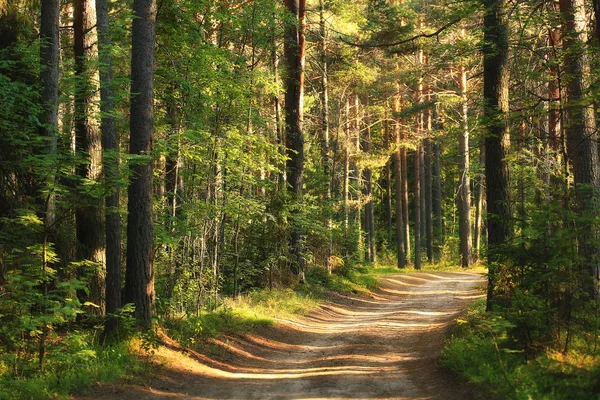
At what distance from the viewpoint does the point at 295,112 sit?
20.8m

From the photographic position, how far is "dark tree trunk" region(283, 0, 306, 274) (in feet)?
67.3

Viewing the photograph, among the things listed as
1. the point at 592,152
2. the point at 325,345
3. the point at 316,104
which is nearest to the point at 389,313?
the point at 325,345

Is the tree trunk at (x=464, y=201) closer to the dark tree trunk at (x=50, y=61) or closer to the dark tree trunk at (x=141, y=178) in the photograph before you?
the dark tree trunk at (x=141, y=178)

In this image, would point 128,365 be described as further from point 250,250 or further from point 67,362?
point 250,250

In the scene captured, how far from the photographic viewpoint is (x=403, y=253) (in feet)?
120

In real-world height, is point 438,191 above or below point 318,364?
above

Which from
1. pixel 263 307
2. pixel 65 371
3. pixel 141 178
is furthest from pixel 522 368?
pixel 263 307

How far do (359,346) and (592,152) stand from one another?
19.9 ft

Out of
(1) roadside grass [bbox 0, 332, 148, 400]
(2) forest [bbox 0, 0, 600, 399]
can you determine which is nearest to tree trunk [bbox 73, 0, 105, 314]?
(2) forest [bbox 0, 0, 600, 399]

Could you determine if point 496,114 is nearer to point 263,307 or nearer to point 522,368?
point 522,368

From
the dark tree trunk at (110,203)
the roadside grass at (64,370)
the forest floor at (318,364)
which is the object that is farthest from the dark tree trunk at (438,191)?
the roadside grass at (64,370)

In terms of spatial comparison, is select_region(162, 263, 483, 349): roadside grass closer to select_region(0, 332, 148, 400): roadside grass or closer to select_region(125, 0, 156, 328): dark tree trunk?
select_region(125, 0, 156, 328): dark tree trunk

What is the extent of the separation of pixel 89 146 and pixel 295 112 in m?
9.77

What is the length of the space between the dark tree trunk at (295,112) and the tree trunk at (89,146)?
8801mm
